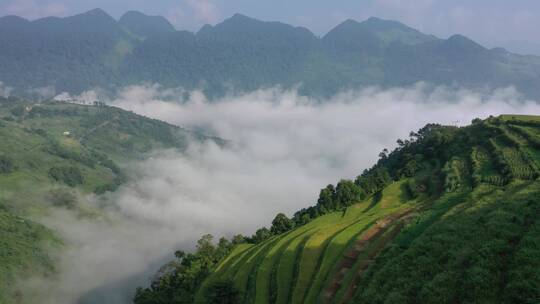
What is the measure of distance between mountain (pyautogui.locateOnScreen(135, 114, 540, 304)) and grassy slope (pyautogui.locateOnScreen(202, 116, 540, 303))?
0.09 metres

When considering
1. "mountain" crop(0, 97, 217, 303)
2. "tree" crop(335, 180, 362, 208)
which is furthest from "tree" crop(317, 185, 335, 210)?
"mountain" crop(0, 97, 217, 303)

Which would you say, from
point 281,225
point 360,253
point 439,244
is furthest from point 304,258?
point 281,225

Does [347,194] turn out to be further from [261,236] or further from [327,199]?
[261,236]

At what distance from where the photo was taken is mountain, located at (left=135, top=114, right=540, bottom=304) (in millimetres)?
23344

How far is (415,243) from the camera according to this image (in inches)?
1204

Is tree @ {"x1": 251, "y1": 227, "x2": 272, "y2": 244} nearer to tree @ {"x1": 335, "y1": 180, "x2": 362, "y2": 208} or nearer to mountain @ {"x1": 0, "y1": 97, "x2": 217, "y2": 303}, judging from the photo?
tree @ {"x1": 335, "y1": 180, "x2": 362, "y2": 208}

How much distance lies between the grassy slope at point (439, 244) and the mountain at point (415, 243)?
0.29 ft

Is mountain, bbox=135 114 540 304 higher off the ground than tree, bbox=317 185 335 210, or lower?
lower

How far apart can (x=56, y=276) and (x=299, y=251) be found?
79123mm

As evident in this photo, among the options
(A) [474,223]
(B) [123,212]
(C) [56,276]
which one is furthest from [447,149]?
(B) [123,212]

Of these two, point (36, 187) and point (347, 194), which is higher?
point (36, 187)

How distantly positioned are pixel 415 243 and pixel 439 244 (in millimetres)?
2465

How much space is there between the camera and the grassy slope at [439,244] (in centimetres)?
2258

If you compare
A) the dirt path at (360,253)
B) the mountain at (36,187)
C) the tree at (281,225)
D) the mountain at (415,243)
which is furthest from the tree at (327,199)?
the mountain at (36,187)
